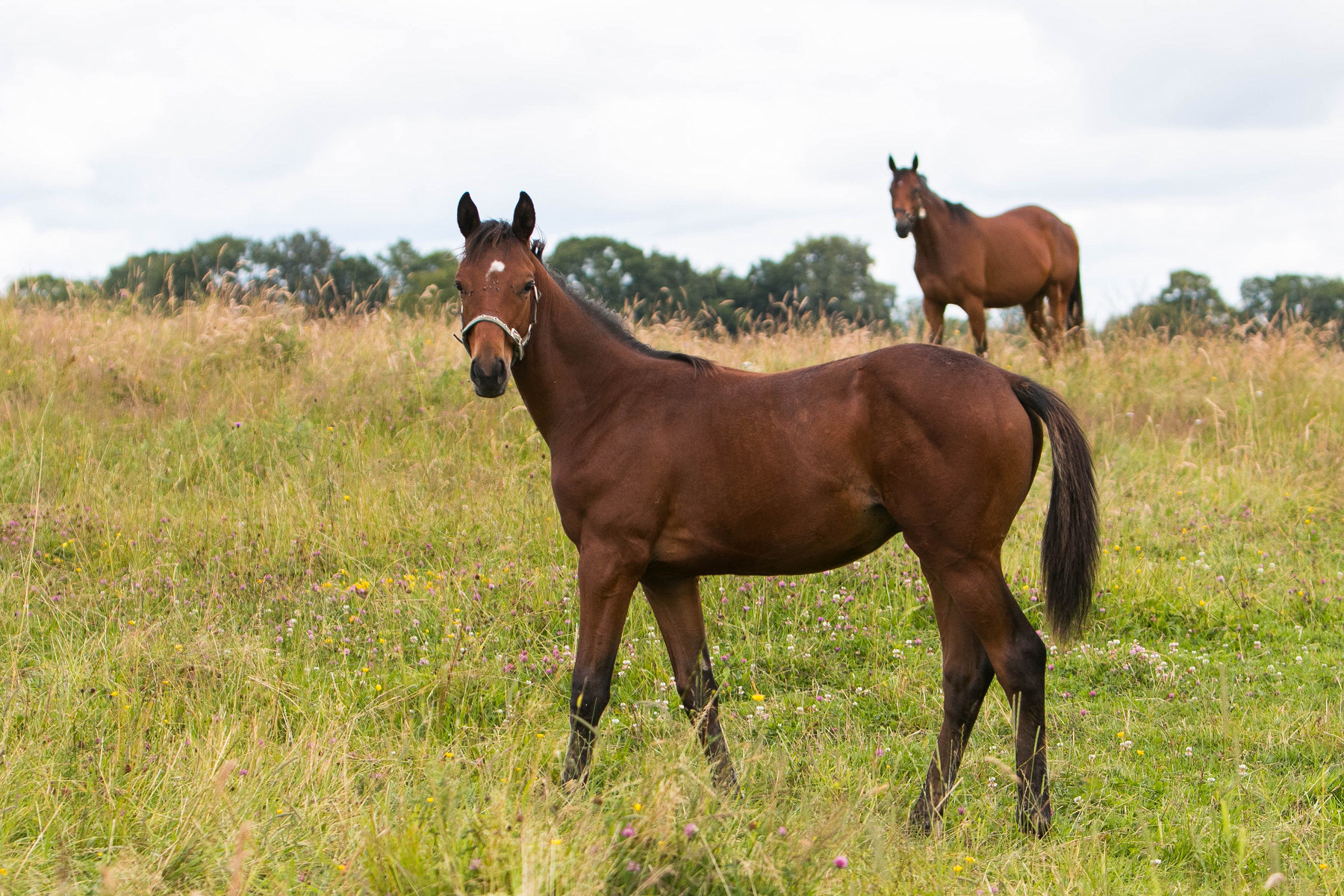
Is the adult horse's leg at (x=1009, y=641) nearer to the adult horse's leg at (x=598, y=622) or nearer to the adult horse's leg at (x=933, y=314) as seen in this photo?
the adult horse's leg at (x=598, y=622)

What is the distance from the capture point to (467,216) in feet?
14.0

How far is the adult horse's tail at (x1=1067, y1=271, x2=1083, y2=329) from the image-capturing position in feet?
40.3

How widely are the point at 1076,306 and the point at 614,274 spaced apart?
22.2m

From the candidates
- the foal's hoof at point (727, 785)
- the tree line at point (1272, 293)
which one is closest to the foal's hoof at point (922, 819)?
the foal's hoof at point (727, 785)

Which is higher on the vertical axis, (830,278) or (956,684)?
Answer: (830,278)

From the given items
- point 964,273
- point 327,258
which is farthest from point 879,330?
point 327,258

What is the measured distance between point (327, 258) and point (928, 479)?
3043 centimetres

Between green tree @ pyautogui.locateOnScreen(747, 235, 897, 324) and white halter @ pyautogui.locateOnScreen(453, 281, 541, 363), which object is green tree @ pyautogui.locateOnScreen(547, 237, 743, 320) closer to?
green tree @ pyautogui.locateOnScreen(747, 235, 897, 324)

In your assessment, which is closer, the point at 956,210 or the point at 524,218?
the point at 524,218

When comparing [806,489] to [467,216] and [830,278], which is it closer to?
[467,216]

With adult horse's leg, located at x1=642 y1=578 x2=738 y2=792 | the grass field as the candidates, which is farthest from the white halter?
the grass field

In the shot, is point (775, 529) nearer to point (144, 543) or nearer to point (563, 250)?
point (144, 543)

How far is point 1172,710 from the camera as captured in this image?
478 centimetres

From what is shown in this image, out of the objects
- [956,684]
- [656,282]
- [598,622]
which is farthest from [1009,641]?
[656,282]
